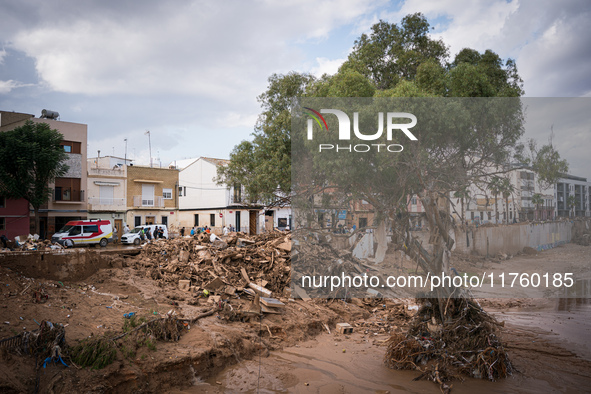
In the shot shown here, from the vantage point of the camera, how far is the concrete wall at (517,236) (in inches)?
410

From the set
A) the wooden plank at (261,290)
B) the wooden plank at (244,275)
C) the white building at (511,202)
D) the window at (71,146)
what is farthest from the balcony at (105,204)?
the white building at (511,202)

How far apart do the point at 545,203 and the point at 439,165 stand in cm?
279

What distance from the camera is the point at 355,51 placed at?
41.1 ft

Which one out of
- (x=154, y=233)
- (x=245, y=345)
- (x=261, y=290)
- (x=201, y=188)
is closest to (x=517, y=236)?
(x=261, y=290)

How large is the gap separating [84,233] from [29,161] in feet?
19.9

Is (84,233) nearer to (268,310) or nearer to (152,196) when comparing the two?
(152,196)

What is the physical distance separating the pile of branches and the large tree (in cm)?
2359

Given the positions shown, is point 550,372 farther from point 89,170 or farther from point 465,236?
point 89,170

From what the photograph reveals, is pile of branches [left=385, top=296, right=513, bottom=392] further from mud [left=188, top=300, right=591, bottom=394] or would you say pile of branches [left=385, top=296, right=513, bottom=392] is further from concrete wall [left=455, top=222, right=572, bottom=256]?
concrete wall [left=455, top=222, right=572, bottom=256]

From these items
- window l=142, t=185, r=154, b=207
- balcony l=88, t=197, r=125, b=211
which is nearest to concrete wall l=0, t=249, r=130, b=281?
balcony l=88, t=197, r=125, b=211

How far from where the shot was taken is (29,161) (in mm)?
23625

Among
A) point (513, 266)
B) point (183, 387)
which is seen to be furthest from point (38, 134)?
point (513, 266)

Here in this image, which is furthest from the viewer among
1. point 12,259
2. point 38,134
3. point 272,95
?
point 38,134

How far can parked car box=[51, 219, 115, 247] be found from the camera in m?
21.3
